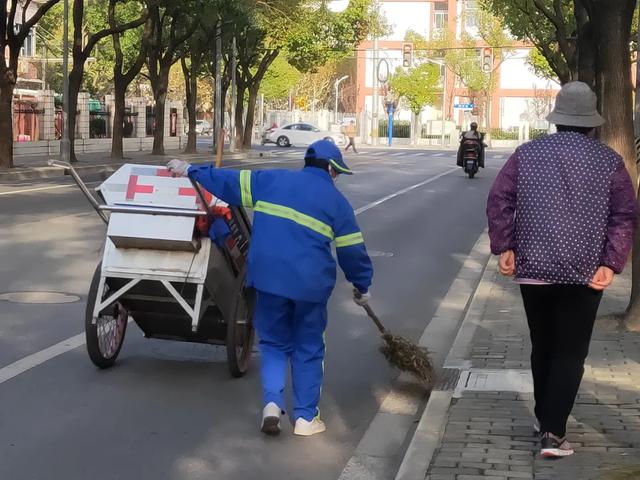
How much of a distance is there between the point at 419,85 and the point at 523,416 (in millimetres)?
77872

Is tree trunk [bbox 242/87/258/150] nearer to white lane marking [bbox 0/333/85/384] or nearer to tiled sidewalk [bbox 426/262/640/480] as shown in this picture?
tiled sidewalk [bbox 426/262/640/480]

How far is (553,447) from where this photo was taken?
538 centimetres

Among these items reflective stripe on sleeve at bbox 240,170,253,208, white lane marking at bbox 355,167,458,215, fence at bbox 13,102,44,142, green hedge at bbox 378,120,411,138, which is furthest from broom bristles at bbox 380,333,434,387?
green hedge at bbox 378,120,411,138

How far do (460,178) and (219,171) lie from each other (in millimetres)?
29477

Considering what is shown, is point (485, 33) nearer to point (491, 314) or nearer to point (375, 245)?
point (375, 245)

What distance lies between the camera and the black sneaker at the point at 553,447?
17.6 ft

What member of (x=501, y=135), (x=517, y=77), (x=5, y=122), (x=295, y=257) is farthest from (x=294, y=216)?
(x=517, y=77)

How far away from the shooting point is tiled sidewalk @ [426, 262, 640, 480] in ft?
17.1

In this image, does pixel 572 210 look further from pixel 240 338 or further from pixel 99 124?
pixel 99 124

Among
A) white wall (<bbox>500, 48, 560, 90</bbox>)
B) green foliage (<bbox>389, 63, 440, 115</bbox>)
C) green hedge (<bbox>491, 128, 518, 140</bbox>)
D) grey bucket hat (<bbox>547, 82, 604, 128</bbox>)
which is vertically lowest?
grey bucket hat (<bbox>547, 82, 604, 128</bbox>)

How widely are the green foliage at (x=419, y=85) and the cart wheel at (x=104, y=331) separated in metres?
75.8

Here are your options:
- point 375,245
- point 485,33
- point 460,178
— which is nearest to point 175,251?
point 375,245

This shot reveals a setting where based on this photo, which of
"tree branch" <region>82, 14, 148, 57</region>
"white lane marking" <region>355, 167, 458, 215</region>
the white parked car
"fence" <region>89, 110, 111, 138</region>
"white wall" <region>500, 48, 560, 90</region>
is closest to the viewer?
"white lane marking" <region>355, 167, 458, 215</region>

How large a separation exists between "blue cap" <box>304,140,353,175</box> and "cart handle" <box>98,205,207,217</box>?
1.01 m
